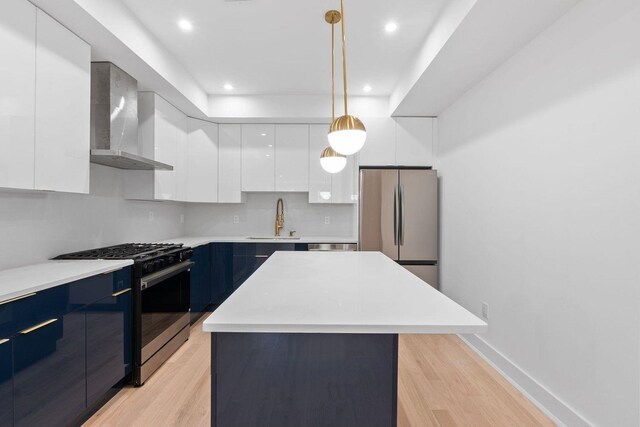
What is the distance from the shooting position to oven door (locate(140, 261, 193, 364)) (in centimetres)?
226

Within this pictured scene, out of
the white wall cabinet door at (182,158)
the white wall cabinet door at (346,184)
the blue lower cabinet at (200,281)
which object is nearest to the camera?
the blue lower cabinet at (200,281)

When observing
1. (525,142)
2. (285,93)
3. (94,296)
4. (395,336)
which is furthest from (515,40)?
(94,296)

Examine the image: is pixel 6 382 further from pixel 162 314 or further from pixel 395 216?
pixel 395 216

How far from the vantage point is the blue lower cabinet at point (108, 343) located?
1816 mm

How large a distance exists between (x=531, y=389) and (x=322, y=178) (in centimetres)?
289

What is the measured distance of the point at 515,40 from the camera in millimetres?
2115

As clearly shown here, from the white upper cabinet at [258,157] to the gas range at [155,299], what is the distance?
1.42m

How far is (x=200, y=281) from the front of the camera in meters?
3.44

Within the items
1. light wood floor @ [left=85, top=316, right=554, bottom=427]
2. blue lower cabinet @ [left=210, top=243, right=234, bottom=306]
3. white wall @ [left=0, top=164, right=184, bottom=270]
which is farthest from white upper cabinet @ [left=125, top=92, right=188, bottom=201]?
light wood floor @ [left=85, top=316, right=554, bottom=427]

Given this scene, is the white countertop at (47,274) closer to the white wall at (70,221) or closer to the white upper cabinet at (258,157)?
A: the white wall at (70,221)


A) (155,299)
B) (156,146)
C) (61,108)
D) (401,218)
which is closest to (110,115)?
(61,108)

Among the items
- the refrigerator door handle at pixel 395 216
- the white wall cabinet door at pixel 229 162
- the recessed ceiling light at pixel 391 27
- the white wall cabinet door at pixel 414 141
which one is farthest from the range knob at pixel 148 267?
the white wall cabinet door at pixel 414 141

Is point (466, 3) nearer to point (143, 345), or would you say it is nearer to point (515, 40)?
point (515, 40)

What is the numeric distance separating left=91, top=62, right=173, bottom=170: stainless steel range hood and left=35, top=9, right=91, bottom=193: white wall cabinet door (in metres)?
0.22
